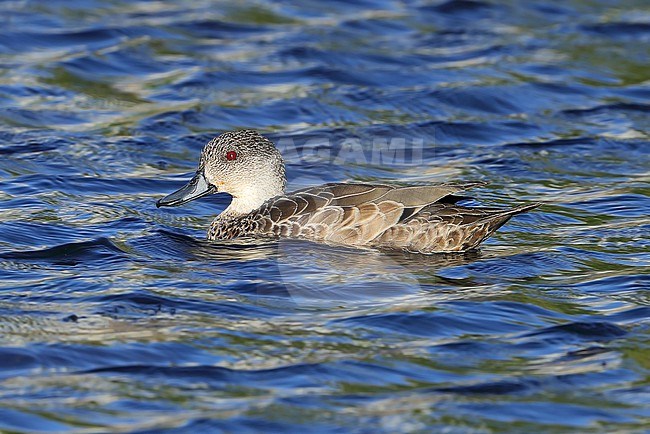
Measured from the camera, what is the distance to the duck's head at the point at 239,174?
10.2 meters

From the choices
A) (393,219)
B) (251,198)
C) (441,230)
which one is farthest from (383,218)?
(251,198)

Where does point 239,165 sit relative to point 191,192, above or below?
above

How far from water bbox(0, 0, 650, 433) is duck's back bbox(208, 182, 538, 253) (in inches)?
7.4

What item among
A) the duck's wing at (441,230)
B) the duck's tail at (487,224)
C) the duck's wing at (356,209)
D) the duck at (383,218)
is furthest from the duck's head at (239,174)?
the duck's tail at (487,224)

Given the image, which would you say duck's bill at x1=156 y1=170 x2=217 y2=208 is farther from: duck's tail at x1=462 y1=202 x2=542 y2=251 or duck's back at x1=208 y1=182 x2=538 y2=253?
duck's tail at x1=462 y1=202 x2=542 y2=251

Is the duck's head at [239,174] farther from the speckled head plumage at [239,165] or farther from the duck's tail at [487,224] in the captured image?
the duck's tail at [487,224]

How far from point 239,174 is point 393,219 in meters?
1.52

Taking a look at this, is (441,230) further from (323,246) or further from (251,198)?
(251,198)

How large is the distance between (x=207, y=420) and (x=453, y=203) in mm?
3693

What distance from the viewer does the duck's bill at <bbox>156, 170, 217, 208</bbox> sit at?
1012 cm

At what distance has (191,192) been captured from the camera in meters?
10.2

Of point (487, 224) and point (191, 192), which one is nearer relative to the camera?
point (487, 224)

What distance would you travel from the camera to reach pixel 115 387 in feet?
22.2

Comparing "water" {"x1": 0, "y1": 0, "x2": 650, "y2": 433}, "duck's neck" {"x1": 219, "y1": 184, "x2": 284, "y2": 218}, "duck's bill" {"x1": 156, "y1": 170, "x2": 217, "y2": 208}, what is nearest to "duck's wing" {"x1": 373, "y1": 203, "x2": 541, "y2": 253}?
"water" {"x1": 0, "y1": 0, "x2": 650, "y2": 433}
